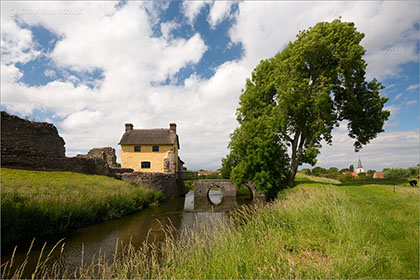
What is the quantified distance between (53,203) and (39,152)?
9.23 m

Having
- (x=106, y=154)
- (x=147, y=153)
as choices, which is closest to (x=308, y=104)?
(x=147, y=153)

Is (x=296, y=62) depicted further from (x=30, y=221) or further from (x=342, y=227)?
(x=30, y=221)

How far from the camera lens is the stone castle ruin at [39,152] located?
16172 millimetres

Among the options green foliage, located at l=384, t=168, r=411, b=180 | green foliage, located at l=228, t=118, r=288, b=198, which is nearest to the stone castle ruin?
green foliage, located at l=228, t=118, r=288, b=198

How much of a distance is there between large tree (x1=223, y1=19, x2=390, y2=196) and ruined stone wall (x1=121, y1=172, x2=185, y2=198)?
10.6 m

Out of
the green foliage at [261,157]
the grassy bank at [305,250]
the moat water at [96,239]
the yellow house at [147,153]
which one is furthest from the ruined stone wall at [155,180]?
the grassy bank at [305,250]

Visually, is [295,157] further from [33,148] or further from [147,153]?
[33,148]

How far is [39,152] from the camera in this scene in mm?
17859

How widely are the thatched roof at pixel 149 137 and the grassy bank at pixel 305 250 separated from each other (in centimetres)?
2459

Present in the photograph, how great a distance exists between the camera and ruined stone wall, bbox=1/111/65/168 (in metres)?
16.1

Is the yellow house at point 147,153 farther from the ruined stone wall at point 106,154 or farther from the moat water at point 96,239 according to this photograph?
the moat water at point 96,239

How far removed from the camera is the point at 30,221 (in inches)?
400

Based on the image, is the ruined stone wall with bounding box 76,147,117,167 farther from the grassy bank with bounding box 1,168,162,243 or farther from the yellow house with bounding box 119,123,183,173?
the grassy bank with bounding box 1,168,162,243

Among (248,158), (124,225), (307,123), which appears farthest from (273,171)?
(124,225)
